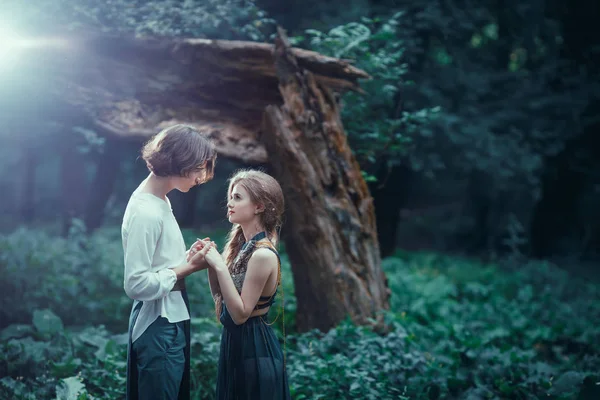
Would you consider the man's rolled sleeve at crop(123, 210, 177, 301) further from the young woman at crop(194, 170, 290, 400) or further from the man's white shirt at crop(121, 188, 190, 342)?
the young woman at crop(194, 170, 290, 400)

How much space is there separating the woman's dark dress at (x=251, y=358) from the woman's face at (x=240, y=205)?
0.15m

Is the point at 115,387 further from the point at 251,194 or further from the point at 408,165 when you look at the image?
the point at 408,165

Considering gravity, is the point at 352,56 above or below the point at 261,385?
above

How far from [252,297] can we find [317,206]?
297cm

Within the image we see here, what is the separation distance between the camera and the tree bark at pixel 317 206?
6.03 metres

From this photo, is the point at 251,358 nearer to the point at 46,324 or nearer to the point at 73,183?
the point at 46,324

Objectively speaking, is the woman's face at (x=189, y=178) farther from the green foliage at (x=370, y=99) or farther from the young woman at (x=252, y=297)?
the green foliage at (x=370, y=99)

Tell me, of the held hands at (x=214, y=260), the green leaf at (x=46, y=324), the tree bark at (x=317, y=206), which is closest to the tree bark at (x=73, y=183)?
the green leaf at (x=46, y=324)

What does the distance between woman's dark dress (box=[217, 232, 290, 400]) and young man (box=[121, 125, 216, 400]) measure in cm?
25

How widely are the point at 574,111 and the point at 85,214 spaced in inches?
407

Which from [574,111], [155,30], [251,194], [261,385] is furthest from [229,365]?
[574,111]

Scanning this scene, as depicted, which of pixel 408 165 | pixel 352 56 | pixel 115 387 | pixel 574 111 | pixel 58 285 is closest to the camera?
pixel 115 387

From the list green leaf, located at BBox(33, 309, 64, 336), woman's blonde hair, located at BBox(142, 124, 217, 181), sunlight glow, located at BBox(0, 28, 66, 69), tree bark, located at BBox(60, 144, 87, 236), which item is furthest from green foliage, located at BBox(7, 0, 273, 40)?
tree bark, located at BBox(60, 144, 87, 236)

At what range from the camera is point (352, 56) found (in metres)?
6.98
